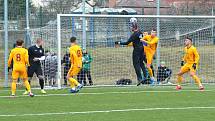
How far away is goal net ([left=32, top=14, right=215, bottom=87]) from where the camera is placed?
79.5 ft

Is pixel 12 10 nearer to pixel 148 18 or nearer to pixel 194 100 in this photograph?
pixel 148 18

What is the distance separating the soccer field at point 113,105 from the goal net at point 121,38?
11.5 ft

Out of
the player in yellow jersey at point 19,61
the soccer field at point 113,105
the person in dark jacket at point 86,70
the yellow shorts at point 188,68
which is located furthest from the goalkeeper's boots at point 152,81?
the player in yellow jersey at point 19,61

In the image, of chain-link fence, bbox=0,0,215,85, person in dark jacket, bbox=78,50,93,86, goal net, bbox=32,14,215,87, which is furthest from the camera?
chain-link fence, bbox=0,0,215,85

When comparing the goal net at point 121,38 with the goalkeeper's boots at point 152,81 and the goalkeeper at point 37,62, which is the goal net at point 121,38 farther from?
the goalkeeper at point 37,62

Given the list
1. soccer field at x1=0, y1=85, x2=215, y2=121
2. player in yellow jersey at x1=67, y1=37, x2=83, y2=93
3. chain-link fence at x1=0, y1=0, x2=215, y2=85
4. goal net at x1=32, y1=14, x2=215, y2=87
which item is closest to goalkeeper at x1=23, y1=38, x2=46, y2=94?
soccer field at x1=0, y1=85, x2=215, y2=121

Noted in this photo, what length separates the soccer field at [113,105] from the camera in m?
13.7

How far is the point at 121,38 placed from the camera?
83.3 ft

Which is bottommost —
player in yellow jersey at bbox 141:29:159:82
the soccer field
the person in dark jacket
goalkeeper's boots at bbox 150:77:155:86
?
the soccer field

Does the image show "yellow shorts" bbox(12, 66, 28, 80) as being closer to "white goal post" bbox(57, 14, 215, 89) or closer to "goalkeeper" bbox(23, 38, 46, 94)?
"goalkeeper" bbox(23, 38, 46, 94)

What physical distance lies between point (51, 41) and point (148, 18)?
4.11m

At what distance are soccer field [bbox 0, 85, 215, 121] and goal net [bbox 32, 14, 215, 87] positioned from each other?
350 centimetres

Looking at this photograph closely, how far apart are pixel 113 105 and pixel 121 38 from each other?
31.2ft

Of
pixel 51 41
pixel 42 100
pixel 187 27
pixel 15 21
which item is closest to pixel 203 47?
pixel 187 27
